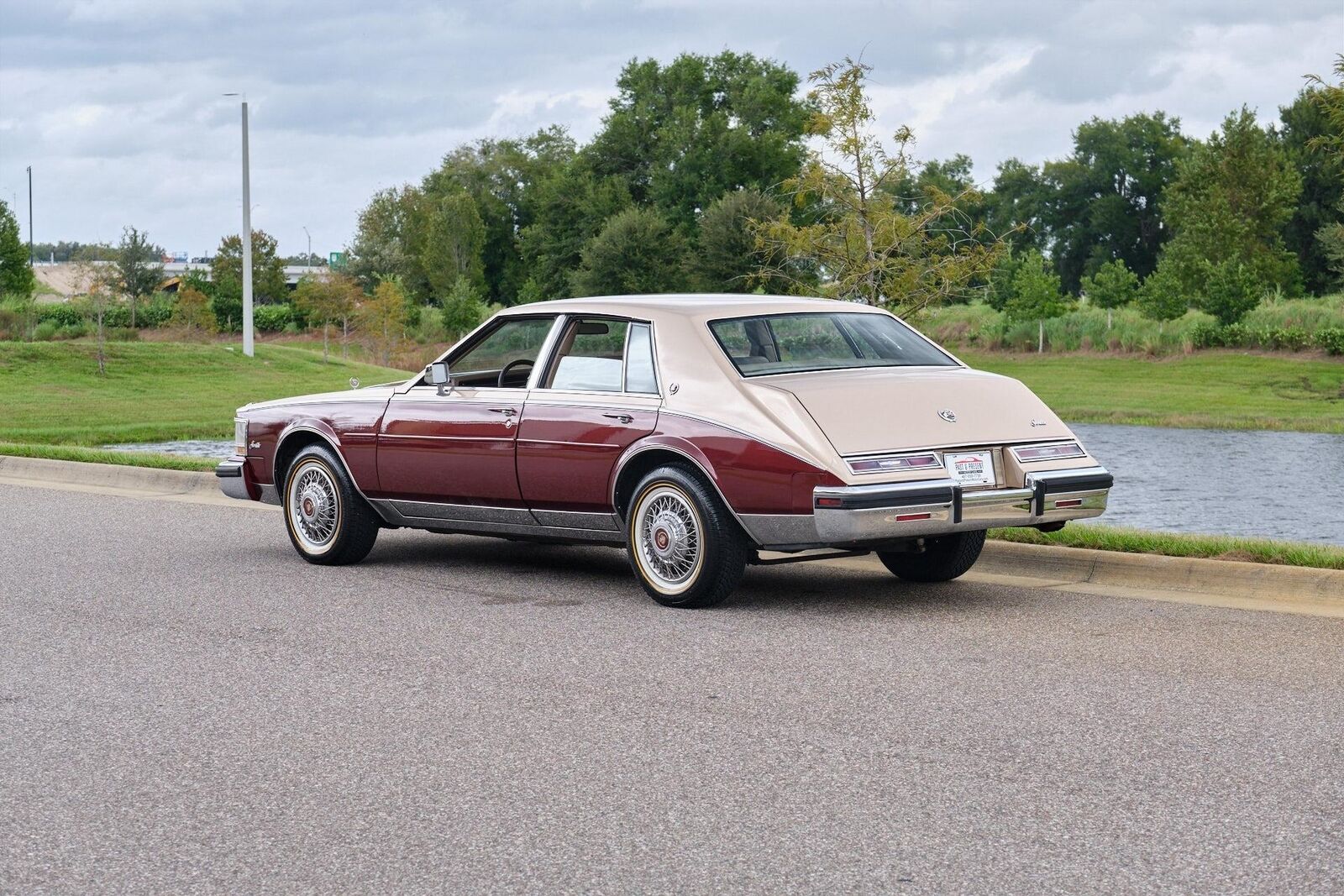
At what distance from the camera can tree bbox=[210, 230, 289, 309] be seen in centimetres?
7406

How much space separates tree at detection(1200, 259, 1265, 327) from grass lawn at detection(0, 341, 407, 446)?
76.5 ft

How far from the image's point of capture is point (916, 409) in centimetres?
858

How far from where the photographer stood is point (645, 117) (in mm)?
90938

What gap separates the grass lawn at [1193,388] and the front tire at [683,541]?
25908 mm

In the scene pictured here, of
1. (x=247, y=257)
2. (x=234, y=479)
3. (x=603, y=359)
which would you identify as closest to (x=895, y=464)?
(x=603, y=359)

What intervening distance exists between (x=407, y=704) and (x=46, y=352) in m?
36.7

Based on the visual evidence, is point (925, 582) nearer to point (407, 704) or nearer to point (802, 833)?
point (407, 704)

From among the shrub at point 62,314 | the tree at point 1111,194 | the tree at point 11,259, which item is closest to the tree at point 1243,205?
the tree at point 1111,194

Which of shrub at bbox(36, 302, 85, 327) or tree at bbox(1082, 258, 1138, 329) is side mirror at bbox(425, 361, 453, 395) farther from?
shrub at bbox(36, 302, 85, 327)

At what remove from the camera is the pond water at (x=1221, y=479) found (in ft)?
52.6

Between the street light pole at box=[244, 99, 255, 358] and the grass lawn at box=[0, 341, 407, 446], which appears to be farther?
the street light pole at box=[244, 99, 255, 358]

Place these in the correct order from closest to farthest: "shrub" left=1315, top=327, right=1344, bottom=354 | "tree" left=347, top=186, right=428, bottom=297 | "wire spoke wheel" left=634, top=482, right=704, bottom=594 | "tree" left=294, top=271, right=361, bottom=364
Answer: "wire spoke wheel" left=634, top=482, right=704, bottom=594, "shrub" left=1315, top=327, right=1344, bottom=354, "tree" left=294, top=271, right=361, bottom=364, "tree" left=347, top=186, right=428, bottom=297

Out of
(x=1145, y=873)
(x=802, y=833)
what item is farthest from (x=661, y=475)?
(x=1145, y=873)

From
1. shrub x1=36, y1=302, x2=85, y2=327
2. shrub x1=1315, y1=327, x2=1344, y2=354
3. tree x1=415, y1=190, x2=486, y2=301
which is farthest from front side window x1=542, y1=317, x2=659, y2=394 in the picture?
tree x1=415, y1=190, x2=486, y2=301
